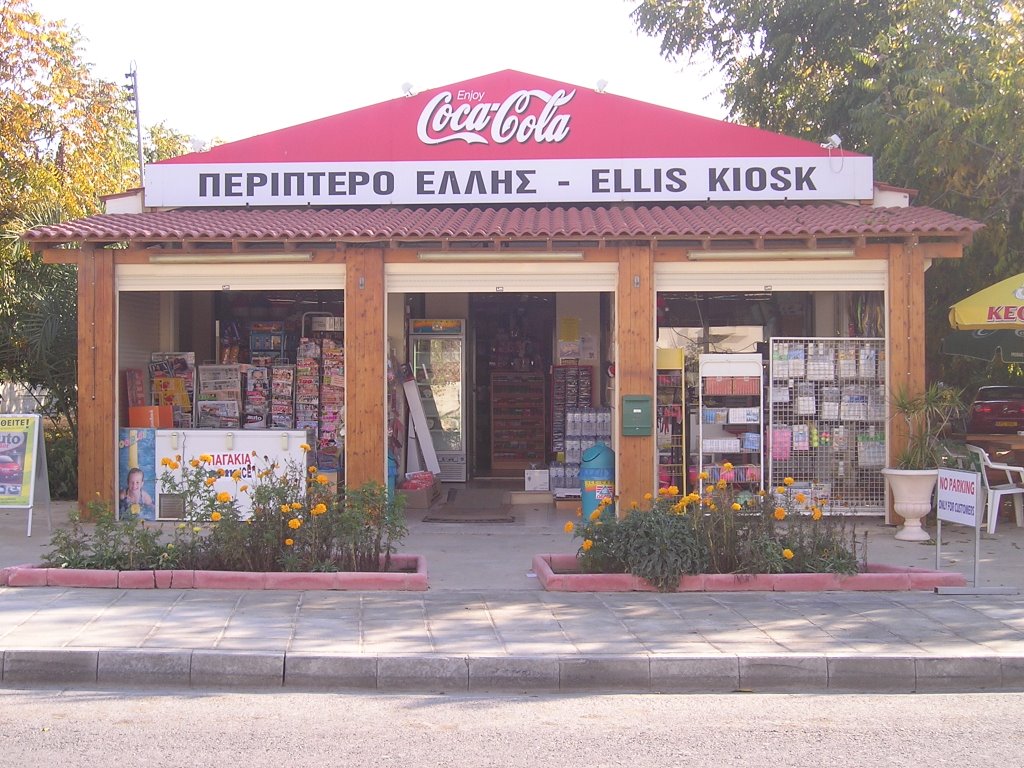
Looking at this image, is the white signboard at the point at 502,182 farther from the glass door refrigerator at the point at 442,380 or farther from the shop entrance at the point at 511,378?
the shop entrance at the point at 511,378

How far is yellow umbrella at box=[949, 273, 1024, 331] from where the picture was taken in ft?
38.5

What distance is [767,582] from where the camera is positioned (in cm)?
866

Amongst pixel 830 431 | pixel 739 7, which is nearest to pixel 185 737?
pixel 830 431

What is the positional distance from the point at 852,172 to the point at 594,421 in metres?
4.83

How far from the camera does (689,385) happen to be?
12523 mm

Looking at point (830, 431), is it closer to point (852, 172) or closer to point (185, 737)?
point (852, 172)

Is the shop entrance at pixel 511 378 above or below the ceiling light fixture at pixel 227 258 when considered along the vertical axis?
below

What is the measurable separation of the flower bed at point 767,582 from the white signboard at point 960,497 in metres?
0.53

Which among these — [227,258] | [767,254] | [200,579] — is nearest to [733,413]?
[767,254]

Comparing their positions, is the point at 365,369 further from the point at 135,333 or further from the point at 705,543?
the point at 705,543

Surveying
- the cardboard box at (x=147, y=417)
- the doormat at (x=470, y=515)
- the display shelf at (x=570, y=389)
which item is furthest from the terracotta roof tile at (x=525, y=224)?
the doormat at (x=470, y=515)

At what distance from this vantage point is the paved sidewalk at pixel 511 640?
21.4 ft

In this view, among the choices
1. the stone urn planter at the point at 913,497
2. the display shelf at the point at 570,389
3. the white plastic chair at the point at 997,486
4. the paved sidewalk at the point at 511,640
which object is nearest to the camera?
the paved sidewalk at the point at 511,640

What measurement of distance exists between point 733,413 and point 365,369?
4483 mm
